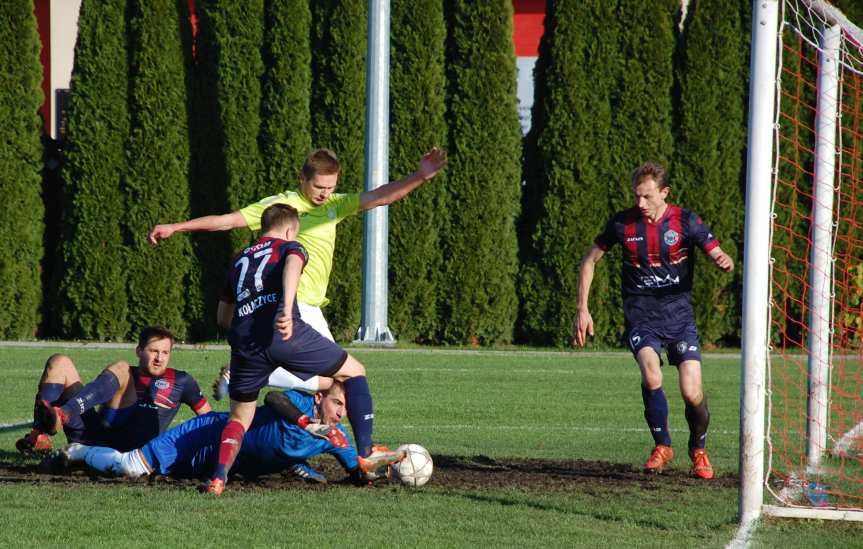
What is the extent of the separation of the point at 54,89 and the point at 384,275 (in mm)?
10805

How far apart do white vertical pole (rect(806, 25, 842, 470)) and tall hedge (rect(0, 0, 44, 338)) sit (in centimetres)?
1315

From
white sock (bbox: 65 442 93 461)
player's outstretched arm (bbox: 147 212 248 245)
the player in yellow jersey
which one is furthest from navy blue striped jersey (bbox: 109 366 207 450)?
player's outstretched arm (bbox: 147 212 248 245)

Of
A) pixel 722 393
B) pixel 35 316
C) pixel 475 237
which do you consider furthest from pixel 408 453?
pixel 35 316

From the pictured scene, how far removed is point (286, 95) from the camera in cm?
1823

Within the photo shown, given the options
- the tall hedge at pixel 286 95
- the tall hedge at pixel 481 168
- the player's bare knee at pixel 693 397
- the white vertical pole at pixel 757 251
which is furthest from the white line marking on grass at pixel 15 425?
the tall hedge at pixel 481 168

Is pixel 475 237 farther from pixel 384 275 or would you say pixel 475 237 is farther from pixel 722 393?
pixel 722 393

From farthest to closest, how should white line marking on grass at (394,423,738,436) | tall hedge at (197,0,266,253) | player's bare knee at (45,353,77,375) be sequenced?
tall hedge at (197,0,266,253) → white line marking on grass at (394,423,738,436) → player's bare knee at (45,353,77,375)

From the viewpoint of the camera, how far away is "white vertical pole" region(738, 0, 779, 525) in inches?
239

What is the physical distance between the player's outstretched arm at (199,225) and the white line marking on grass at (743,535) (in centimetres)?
335

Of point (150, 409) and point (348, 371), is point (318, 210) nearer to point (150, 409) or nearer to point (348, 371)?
point (348, 371)

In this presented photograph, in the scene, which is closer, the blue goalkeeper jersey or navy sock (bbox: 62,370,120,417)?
the blue goalkeeper jersey

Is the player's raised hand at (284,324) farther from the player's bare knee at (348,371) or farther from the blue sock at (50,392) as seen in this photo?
the blue sock at (50,392)

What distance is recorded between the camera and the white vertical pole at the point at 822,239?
26.3 ft

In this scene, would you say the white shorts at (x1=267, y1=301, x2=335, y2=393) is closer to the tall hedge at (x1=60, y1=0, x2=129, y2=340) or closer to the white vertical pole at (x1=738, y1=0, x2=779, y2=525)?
the white vertical pole at (x1=738, y1=0, x2=779, y2=525)
